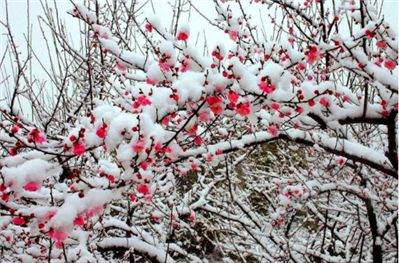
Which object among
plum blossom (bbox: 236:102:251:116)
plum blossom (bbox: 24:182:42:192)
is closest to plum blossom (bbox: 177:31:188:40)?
plum blossom (bbox: 236:102:251:116)

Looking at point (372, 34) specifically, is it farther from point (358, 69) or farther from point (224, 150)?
point (224, 150)

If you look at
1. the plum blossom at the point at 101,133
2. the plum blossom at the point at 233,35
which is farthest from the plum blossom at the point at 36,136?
the plum blossom at the point at 233,35

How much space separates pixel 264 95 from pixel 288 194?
2.53 meters

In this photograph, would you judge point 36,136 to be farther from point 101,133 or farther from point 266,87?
point 266,87

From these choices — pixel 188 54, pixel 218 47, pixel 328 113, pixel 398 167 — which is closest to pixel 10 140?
pixel 188 54

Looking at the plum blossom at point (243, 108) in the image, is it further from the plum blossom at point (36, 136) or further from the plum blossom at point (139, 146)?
the plum blossom at point (36, 136)

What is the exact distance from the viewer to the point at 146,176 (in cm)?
174

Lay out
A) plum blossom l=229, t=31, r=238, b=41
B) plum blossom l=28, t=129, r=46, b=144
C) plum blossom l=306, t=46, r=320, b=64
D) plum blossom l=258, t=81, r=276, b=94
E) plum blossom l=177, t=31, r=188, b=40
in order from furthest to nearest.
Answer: plum blossom l=229, t=31, r=238, b=41 → plum blossom l=306, t=46, r=320, b=64 → plum blossom l=177, t=31, r=188, b=40 → plum blossom l=258, t=81, r=276, b=94 → plum blossom l=28, t=129, r=46, b=144

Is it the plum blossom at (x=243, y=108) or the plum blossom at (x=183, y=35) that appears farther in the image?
the plum blossom at (x=183, y=35)

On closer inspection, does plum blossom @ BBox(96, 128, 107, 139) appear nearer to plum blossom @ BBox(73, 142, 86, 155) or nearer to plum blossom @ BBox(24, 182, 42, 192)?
plum blossom @ BBox(73, 142, 86, 155)

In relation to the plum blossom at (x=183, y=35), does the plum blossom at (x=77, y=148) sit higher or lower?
lower

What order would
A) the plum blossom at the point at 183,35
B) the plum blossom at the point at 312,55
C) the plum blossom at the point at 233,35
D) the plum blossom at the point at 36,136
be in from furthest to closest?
the plum blossom at the point at 233,35, the plum blossom at the point at 312,55, the plum blossom at the point at 183,35, the plum blossom at the point at 36,136

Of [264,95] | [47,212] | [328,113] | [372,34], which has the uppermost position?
[372,34]

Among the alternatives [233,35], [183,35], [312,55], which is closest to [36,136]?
[183,35]
